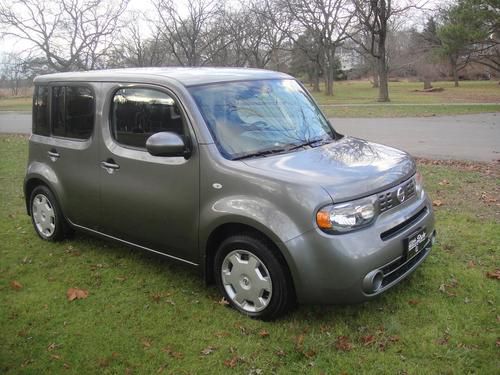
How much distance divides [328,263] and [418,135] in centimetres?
1159

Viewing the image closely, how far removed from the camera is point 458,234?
5.31 meters

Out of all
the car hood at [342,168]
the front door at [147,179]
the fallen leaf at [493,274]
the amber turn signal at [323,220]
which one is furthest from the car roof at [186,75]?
the fallen leaf at [493,274]

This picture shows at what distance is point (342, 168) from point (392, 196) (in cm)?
42

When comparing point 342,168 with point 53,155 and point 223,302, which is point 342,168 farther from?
point 53,155

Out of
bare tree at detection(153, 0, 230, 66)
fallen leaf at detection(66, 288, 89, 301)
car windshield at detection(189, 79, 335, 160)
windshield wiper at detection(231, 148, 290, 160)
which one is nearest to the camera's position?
windshield wiper at detection(231, 148, 290, 160)

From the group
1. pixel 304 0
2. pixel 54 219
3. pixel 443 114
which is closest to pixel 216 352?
pixel 54 219

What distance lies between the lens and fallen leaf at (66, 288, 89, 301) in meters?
4.27

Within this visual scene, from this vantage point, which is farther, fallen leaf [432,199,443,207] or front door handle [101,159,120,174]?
fallen leaf [432,199,443,207]

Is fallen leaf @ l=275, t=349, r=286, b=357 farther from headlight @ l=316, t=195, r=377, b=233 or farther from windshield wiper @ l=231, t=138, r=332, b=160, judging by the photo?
windshield wiper @ l=231, t=138, r=332, b=160

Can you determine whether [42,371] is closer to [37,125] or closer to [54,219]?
[54,219]

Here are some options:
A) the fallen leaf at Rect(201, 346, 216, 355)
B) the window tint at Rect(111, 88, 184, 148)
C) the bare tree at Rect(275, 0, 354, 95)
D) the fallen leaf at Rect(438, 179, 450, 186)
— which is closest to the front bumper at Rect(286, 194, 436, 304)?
the fallen leaf at Rect(201, 346, 216, 355)

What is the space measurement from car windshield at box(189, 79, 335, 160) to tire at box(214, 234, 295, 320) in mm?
691

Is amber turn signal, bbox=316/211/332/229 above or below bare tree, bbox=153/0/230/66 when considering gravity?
below

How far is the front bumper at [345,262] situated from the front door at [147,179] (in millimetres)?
979
